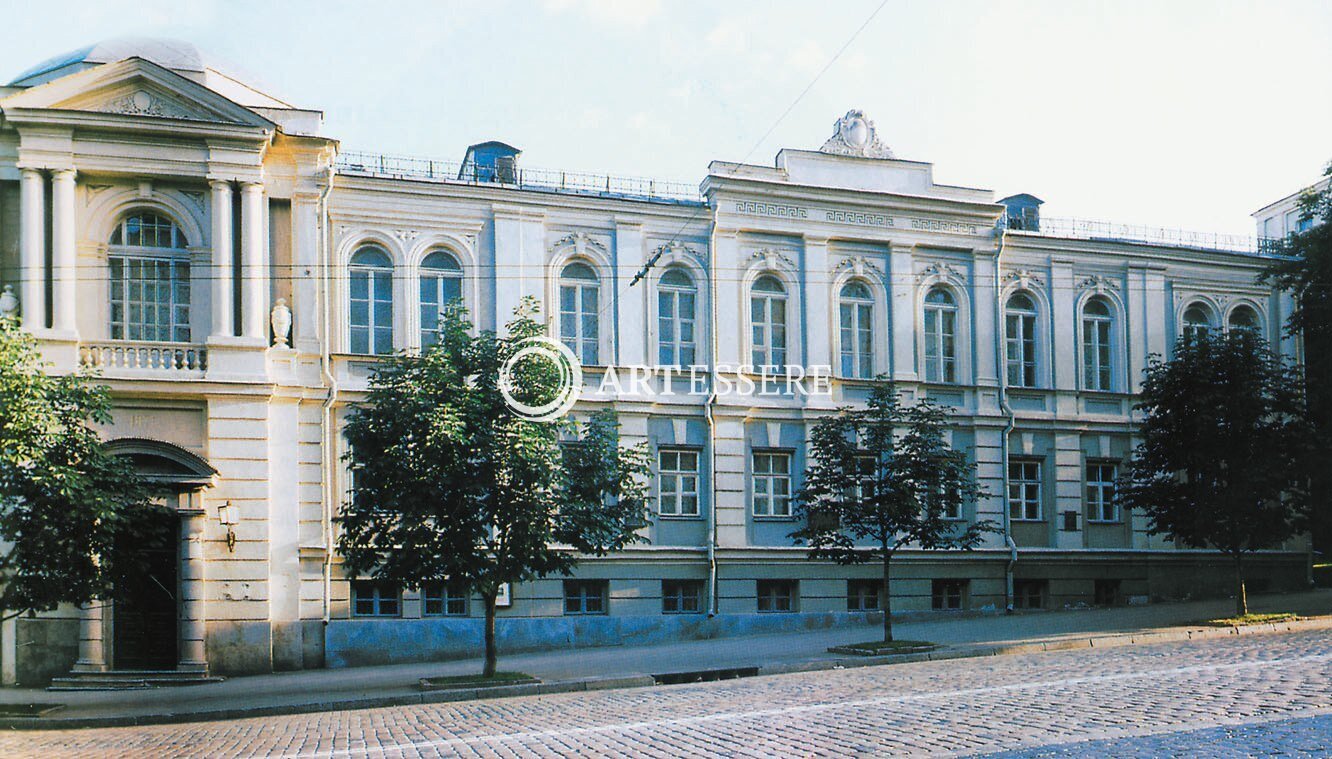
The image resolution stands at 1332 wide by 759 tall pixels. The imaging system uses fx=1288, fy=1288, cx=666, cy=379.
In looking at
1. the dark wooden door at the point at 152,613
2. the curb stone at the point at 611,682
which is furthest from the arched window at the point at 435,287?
the curb stone at the point at 611,682

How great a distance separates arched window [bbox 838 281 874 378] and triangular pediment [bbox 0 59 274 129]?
14.0 meters

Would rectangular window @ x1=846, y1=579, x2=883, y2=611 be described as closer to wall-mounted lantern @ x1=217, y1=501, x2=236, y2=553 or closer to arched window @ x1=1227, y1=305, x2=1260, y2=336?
arched window @ x1=1227, y1=305, x2=1260, y2=336

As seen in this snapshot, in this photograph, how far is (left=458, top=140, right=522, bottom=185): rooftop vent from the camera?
2978 centimetres

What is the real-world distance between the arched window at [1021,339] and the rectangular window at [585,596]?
39.1 ft

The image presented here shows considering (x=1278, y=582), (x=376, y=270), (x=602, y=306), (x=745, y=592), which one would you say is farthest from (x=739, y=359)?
(x=1278, y=582)

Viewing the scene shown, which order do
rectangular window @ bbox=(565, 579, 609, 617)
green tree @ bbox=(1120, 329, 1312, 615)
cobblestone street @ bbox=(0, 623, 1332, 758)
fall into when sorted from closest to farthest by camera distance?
cobblestone street @ bbox=(0, 623, 1332, 758) → green tree @ bbox=(1120, 329, 1312, 615) → rectangular window @ bbox=(565, 579, 609, 617)

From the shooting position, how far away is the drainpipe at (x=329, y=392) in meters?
26.5

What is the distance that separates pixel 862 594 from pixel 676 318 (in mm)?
7938

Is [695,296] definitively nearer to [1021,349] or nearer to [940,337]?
[940,337]

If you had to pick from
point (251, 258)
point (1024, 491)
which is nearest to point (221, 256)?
point (251, 258)

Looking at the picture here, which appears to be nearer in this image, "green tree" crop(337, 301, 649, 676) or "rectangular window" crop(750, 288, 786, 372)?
"green tree" crop(337, 301, 649, 676)

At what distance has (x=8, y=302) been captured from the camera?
24.7 m

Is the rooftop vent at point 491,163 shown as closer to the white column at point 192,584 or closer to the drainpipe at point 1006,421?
the white column at point 192,584

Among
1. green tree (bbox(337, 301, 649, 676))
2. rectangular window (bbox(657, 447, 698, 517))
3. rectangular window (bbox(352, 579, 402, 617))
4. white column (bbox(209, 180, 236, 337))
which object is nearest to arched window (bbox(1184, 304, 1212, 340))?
rectangular window (bbox(657, 447, 698, 517))
